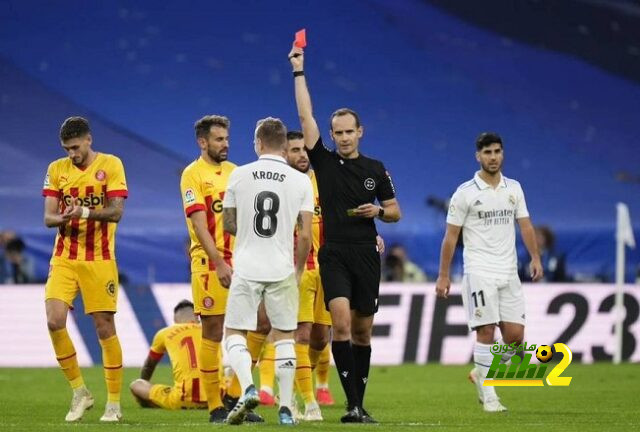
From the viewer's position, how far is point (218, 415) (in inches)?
Result: 435

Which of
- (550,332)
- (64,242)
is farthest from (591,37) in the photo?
(64,242)

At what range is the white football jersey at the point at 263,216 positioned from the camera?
33.3 feet

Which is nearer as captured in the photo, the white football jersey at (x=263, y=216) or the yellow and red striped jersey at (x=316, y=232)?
the white football jersey at (x=263, y=216)

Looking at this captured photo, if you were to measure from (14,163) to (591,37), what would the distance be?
11.4 meters

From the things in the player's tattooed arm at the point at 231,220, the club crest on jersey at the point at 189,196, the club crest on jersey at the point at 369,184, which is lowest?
the player's tattooed arm at the point at 231,220

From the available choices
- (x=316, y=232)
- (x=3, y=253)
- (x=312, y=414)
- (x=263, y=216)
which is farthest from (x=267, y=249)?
(x=3, y=253)

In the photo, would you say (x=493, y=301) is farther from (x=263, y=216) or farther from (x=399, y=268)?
(x=399, y=268)

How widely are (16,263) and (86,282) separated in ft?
35.3

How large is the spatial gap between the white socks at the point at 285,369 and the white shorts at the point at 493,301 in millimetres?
2727

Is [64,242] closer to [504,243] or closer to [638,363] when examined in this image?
[504,243]

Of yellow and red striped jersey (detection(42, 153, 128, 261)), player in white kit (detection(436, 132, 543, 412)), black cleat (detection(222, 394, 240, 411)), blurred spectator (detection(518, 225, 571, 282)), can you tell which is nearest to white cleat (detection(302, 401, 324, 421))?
black cleat (detection(222, 394, 240, 411))

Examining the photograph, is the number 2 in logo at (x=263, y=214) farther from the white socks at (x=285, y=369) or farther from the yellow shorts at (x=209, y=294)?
the yellow shorts at (x=209, y=294)

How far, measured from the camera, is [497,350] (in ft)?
42.4

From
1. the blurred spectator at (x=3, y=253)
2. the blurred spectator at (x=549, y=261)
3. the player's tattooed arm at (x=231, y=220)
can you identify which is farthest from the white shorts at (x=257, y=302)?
the blurred spectator at (x=3, y=253)
